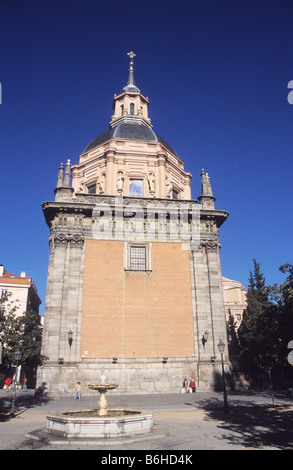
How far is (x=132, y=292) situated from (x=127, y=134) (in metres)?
14.6

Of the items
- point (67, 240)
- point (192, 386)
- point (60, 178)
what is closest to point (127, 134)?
point (60, 178)

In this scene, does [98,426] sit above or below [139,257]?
below

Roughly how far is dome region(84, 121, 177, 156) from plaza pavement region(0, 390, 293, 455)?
2000cm

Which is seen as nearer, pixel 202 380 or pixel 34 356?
pixel 34 356

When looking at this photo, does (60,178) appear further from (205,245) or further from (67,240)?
(205,245)

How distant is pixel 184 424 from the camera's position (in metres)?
12.0

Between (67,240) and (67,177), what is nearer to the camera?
(67,240)

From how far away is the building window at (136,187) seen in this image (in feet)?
91.5

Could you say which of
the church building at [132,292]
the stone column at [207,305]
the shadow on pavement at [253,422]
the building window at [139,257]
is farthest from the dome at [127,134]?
the shadow on pavement at [253,422]

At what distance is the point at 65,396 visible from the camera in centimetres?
1953

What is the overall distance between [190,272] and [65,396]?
10534 mm

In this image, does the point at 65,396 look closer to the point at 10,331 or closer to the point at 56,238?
the point at 10,331

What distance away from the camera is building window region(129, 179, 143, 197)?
1098 inches
